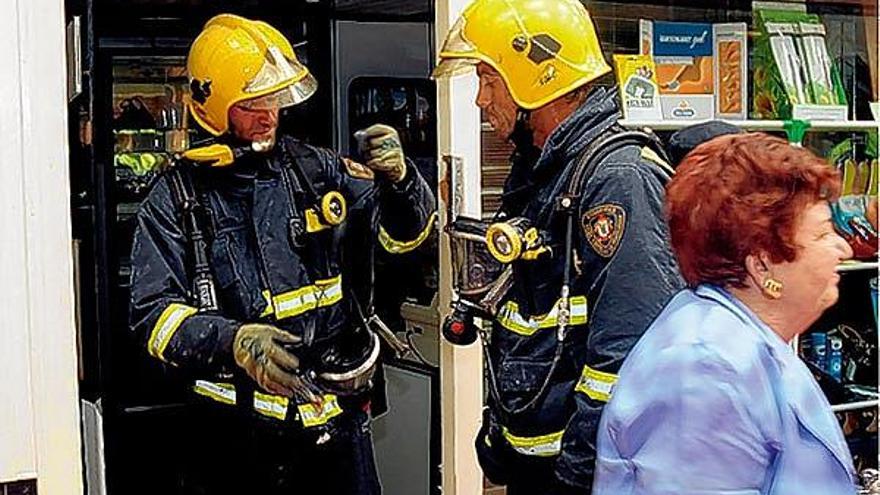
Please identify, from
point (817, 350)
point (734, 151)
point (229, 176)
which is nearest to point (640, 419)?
point (734, 151)

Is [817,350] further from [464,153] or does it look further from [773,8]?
[464,153]

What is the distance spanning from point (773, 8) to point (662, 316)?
2067mm

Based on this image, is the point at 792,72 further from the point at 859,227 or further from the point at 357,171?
the point at 357,171

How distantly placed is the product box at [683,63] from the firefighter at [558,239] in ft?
2.93

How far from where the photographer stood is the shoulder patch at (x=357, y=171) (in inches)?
118

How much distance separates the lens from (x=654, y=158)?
234 centimetres

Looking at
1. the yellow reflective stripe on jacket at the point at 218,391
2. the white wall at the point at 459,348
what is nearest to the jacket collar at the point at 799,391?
the white wall at the point at 459,348

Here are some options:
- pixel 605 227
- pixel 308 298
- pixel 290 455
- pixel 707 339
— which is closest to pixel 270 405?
pixel 290 455

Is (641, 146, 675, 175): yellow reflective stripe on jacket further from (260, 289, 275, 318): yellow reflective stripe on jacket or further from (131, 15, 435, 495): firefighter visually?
(260, 289, 275, 318): yellow reflective stripe on jacket

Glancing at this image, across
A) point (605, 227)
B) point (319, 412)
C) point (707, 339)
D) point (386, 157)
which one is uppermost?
point (386, 157)

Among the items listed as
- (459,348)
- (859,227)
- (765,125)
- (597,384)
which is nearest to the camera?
(597,384)

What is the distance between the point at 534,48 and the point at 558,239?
0.36 m

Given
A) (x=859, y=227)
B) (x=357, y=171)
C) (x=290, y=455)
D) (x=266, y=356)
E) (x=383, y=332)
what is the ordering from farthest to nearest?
(x=859, y=227) → (x=383, y=332) → (x=357, y=171) → (x=290, y=455) → (x=266, y=356)

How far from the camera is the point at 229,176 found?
283cm
